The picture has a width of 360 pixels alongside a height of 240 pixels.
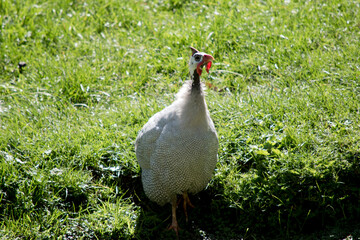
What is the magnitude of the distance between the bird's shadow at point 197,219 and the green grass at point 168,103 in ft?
0.04

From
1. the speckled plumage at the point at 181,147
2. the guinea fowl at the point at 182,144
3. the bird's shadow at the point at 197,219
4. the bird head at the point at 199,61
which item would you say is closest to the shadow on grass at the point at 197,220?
the bird's shadow at the point at 197,219

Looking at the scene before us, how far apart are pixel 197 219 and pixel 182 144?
2.81ft

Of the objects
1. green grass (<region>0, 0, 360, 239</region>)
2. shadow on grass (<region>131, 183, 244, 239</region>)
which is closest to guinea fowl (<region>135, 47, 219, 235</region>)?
shadow on grass (<region>131, 183, 244, 239</region>)

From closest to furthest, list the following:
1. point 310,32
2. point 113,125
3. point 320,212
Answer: point 320,212 < point 113,125 < point 310,32

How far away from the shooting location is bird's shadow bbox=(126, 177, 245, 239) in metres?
3.50

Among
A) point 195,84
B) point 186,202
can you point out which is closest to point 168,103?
point 186,202

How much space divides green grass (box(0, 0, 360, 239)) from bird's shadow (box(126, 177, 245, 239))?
0.01 meters

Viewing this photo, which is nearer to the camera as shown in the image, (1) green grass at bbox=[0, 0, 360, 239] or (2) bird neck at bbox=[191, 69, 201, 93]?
(2) bird neck at bbox=[191, 69, 201, 93]

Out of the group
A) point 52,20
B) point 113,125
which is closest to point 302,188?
point 113,125

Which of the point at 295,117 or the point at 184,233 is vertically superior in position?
the point at 295,117

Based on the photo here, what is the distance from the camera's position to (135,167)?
3.87 metres

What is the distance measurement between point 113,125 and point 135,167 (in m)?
0.63

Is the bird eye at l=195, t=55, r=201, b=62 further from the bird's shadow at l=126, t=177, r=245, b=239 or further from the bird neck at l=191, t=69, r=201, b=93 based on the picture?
the bird's shadow at l=126, t=177, r=245, b=239

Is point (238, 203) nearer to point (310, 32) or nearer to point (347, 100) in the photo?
point (347, 100)
